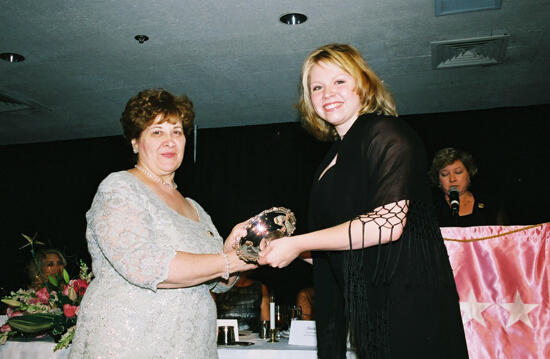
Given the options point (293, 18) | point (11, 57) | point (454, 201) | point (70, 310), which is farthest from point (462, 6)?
point (11, 57)

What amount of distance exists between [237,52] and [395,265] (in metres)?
3.97

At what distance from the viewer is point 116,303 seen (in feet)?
5.73

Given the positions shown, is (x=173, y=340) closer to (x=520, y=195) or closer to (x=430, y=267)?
(x=430, y=267)

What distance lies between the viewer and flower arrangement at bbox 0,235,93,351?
108 inches

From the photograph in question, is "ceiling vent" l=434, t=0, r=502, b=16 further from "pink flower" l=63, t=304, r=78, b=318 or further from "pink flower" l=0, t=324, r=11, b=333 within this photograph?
"pink flower" l=0, t=324, r=11, b=333

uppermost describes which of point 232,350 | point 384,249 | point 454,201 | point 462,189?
point 462,189

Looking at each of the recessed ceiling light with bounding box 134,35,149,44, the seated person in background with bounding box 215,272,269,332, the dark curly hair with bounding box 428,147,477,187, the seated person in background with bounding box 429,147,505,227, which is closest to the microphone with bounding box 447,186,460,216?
the seated person in background with bounding box 429,147,505,227

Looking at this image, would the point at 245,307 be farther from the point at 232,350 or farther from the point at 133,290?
the point at 133,290

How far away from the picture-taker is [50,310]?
2877 mm

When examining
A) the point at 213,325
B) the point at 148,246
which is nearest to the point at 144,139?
the point at 148,246

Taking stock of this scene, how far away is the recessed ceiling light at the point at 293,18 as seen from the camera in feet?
14.0

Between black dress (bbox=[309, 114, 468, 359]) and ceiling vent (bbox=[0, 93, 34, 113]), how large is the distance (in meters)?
6.14

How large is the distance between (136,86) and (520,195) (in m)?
5.26

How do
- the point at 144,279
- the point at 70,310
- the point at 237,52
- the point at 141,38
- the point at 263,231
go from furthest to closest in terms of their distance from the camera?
1. the point at 237,52
2. the point at 141,38
3. the point at 70,310
4. the point at 263,231
5. the point at 144,279
